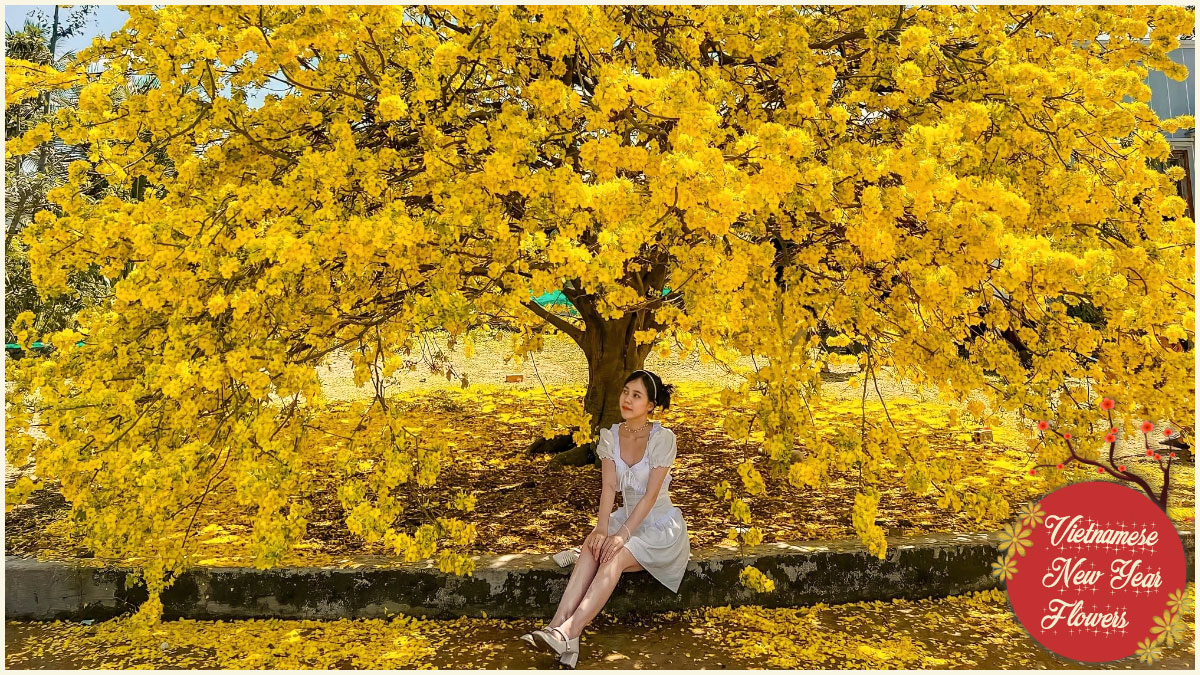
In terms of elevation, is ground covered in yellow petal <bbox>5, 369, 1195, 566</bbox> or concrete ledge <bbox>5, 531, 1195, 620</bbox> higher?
ground covered in yellow petal <bbox>5, 369, 1195, 566</bbox>

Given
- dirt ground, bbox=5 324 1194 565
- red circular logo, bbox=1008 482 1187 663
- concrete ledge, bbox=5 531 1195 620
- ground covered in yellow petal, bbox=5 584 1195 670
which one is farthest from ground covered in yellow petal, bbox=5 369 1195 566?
red circular logo, bbox=1008 482 1187 663

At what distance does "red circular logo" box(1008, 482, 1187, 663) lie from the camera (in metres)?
3.51

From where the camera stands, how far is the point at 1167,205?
4.02m

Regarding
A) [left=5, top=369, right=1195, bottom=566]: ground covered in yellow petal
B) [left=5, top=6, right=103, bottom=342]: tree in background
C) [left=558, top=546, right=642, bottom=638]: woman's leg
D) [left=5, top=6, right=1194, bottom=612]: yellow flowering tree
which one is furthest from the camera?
[left=5, top=6, right=103, bottom=342]: tree in background

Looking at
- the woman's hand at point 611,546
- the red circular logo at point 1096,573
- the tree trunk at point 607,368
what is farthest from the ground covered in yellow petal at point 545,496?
the woman's hand at point 611,546

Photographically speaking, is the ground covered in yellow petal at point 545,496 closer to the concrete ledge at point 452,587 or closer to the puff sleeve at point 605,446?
the concrete ledge at point 452,587

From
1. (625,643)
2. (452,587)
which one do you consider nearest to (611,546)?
(625,643)

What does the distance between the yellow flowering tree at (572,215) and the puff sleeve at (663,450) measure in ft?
1.26

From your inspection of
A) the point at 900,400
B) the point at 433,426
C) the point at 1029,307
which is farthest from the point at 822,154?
the point at 900,400

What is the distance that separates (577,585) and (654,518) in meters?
0.47

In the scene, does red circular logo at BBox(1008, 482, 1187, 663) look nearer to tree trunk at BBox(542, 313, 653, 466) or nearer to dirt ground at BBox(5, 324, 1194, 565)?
dirt ground at BBox(5, 324, 1194, 565)

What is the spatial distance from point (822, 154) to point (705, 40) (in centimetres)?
87

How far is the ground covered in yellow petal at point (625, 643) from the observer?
11.4 feet

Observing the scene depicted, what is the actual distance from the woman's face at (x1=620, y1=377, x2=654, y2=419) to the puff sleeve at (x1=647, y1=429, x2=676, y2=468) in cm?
14
